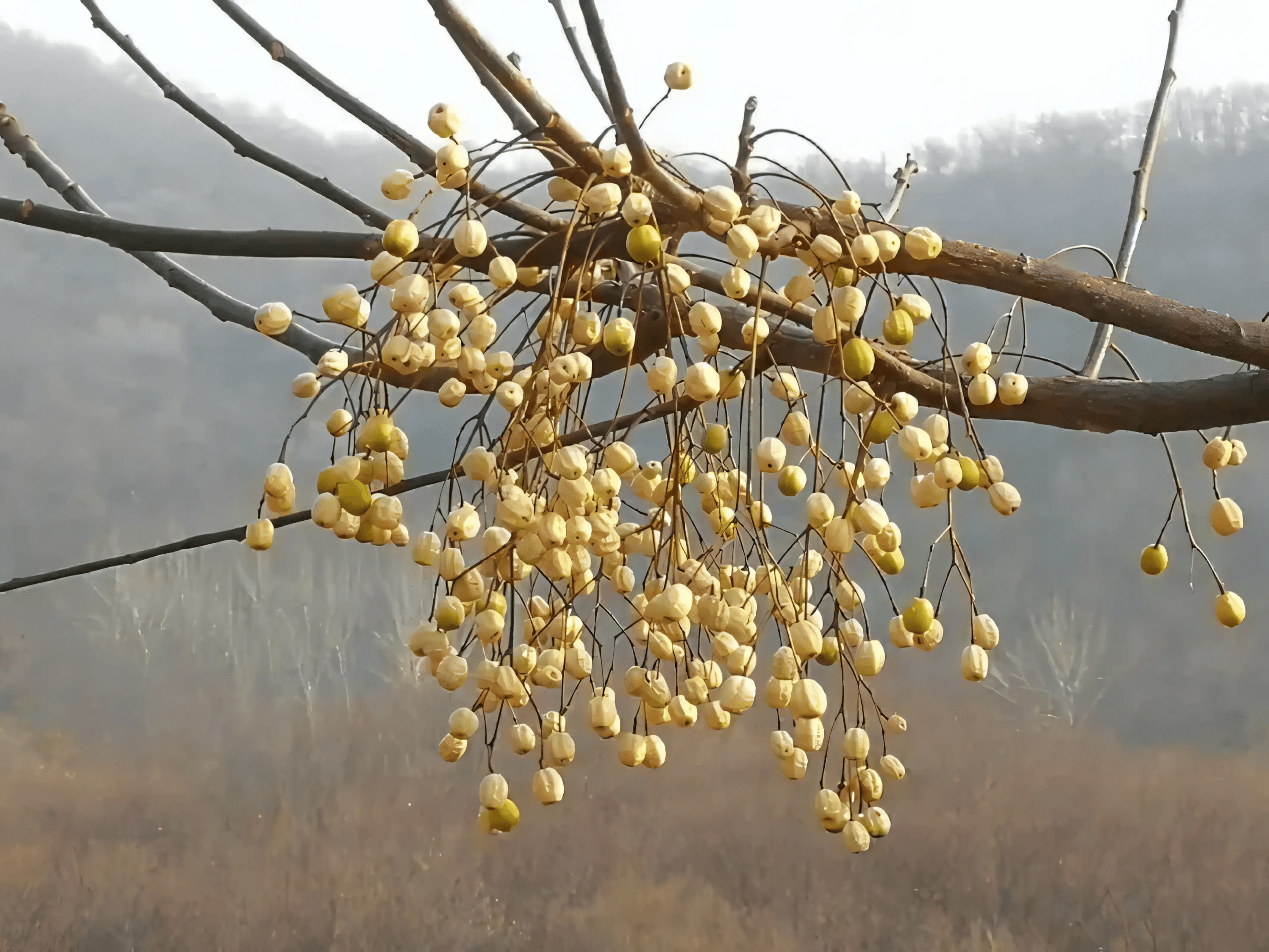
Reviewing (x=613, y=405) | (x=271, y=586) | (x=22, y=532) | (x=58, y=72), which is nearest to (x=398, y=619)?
(x=271, y=586)

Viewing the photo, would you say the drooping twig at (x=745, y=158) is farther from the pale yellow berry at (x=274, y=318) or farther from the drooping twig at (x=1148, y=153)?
the drooping twig at (x=1148, y=153)

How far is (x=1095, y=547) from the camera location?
75.9 inches

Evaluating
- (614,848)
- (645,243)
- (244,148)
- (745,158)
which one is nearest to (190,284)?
(244,148)

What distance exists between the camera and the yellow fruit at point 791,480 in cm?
48

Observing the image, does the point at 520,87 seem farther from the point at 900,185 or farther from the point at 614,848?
the point at 614,848

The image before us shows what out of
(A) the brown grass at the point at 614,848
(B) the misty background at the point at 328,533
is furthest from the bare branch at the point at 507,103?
(A) the brown grass at the point at 614,848

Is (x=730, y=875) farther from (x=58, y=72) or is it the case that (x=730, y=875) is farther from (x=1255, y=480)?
(x=58, y=72)

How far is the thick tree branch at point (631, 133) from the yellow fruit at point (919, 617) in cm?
19

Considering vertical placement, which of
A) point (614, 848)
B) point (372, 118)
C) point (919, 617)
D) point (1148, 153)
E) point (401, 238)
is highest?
point (1148, 153)

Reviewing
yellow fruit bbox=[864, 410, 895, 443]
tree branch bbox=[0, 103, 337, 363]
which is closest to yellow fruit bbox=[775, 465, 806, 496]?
yellow fruit bbox=[864, 410, 895, 443]

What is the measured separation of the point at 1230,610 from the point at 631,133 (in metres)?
0.41

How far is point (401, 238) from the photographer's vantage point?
0.38 metres

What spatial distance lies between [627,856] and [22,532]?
134 cm

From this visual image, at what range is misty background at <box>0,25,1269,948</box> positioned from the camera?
1.88m
